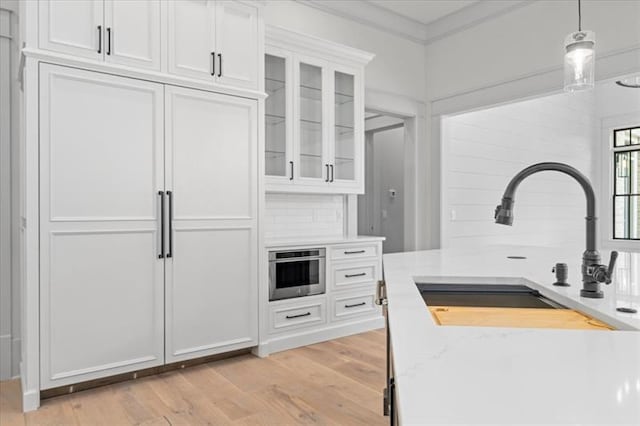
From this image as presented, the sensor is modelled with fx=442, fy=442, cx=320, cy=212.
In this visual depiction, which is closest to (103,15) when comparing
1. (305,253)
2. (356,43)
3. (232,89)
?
(232,89)

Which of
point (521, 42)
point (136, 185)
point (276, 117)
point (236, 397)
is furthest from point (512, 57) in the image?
point (236, 397)

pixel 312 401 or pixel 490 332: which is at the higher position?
pixel 490 332

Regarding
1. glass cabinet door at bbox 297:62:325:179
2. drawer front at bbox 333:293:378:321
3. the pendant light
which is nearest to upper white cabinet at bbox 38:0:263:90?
glass cabinet door at bbox 297:62:325:179

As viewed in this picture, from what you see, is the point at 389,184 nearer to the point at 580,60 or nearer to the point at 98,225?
the point at 580,60

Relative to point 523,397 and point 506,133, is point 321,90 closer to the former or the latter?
point 506,133

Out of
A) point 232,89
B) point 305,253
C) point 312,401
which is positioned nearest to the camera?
point 312,401

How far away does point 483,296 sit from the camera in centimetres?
157

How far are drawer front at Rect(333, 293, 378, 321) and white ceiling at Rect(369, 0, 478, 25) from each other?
118 inches

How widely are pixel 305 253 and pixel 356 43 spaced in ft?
7.58

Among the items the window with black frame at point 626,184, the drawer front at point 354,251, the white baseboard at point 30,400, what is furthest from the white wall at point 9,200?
the window with black frame at point 626,184

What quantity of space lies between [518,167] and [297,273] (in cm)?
376

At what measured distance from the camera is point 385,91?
15.7 feet

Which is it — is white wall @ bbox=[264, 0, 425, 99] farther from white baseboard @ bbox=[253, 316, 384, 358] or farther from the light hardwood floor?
the light hardwood floor

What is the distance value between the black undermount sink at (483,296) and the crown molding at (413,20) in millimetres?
3450
